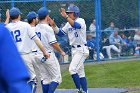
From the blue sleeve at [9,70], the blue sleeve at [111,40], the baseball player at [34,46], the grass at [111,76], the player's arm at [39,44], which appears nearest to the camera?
the blue sleeve at [9,70]

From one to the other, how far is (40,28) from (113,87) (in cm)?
323

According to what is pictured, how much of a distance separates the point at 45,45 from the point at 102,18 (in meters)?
9.80

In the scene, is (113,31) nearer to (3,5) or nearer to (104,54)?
(104,54)

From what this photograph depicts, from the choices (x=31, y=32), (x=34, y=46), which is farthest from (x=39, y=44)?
(x=34, y=46)

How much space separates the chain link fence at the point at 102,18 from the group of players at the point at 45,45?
646 centimetres

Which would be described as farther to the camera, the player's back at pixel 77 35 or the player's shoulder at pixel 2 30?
the player's back at pixel 77 35

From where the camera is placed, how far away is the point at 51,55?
9.16 m

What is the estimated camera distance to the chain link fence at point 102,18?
55.9ft

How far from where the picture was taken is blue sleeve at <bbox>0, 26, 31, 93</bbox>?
6.07 feet

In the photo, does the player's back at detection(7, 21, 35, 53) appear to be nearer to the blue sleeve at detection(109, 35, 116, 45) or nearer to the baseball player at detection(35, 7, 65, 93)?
the baseball player at detection(35, 7, 65, 93)

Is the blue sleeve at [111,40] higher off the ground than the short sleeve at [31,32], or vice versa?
the short sleeve at [31,32]

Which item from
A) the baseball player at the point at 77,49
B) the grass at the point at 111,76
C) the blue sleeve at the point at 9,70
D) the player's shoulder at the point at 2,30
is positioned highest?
the player's shoulder at the point at 2,30

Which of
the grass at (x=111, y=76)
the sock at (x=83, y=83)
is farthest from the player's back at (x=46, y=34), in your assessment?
the grass at (x=111, y=76)

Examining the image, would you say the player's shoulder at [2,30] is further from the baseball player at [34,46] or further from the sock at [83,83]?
the sock at [83,83]
